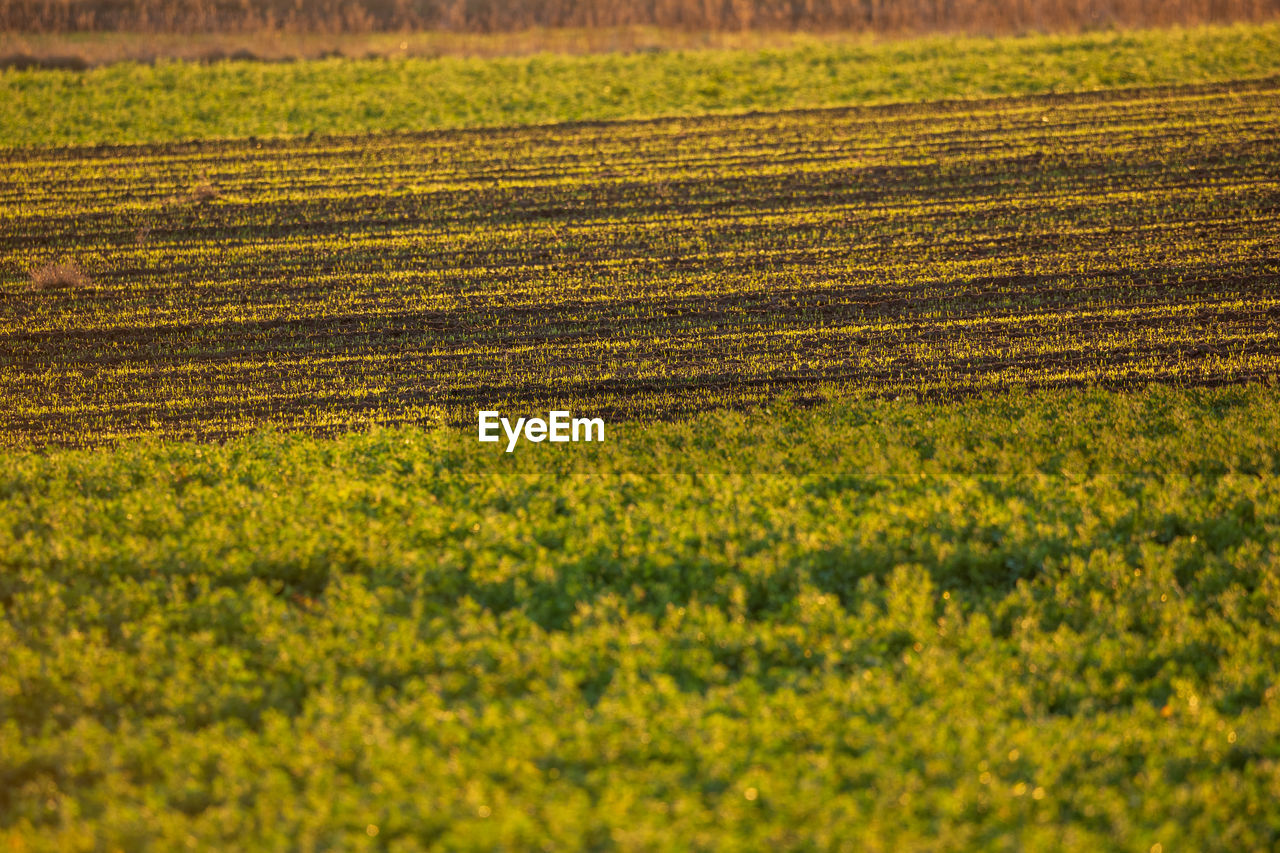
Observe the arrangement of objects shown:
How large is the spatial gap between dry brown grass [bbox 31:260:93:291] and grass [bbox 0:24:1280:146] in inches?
291

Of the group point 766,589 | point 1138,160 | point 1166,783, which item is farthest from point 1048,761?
point 1138,160

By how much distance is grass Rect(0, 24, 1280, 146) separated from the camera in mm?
21234

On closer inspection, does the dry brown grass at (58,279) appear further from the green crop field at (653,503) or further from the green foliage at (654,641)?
the green foliage at (654,641)

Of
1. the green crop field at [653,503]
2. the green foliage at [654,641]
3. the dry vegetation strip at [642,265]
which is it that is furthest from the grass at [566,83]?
the green foliage at [654,641]

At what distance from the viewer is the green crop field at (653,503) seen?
551 centimetres

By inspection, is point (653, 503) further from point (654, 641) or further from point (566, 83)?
point (566, 83)

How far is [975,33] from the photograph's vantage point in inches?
1020

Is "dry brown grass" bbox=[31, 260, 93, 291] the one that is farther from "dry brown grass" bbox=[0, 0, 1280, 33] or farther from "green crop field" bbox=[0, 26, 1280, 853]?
"dry brown grass" bbox=[0, 0, 1280, 33]

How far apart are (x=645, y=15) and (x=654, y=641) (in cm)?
2522

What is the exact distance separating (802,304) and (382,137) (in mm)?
11270

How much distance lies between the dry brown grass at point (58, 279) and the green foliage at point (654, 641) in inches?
222

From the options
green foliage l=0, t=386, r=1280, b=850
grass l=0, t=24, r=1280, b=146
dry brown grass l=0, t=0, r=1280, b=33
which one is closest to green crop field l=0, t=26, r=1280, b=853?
green foliage l=0, t=386, r=1280, b=850

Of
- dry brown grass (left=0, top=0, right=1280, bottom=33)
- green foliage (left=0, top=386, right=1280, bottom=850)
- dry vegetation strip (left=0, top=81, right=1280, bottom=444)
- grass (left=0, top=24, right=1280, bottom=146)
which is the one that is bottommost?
green foliage (left=0, top=386, right=1280, bottom=850)

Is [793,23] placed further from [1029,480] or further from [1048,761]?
A: [1048,761]
